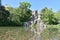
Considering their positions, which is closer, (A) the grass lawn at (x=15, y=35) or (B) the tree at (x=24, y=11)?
(A) the grass lawn at (x=15, y=35)

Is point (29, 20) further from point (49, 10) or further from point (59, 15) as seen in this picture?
point (59, 15)

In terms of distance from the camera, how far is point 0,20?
157 ft

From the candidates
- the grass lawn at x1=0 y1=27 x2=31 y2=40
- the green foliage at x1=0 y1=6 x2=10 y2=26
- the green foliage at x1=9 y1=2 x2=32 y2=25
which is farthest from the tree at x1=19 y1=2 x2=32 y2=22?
the grass lawn at x1=0 y1=27 x2=31 y2=40

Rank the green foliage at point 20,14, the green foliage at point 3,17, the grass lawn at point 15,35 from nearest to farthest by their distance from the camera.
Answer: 1. the grass lawn at point 15,35
2. the green foliage at point 3,17
3. the green foliage at point 20,14

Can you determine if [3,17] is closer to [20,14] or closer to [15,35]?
[20,14]

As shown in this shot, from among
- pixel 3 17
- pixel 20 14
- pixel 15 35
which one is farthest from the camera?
pixel 20 14

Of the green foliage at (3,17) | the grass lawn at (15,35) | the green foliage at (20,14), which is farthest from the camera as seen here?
the green foliage at (20,14)

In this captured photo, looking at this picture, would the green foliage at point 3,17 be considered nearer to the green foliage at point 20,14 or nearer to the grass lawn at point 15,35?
the green foliage at point 20,14

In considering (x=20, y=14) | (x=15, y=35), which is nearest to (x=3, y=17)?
(x=20, y=14)

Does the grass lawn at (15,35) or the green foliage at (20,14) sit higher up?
the green foliage at (20,14)

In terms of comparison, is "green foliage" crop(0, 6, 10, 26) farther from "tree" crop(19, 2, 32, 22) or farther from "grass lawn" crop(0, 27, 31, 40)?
"grass lawn" crop(0, 27, 31, 40)

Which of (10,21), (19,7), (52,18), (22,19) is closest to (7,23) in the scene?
(10,21)

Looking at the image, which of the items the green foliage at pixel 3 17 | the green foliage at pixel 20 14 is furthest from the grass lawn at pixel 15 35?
the green foliage at pixel 20 14

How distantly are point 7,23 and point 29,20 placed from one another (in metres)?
7.78
